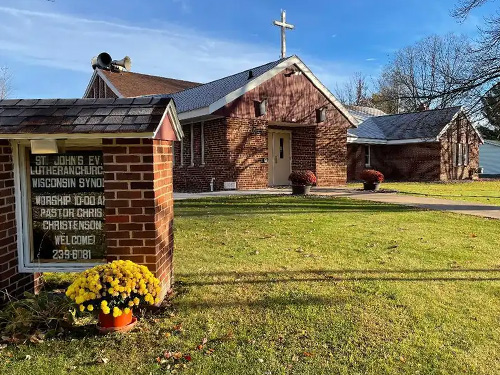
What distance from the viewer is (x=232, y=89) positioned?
15.7 m

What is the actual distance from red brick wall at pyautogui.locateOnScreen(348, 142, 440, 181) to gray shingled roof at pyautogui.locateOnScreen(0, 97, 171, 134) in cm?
2166

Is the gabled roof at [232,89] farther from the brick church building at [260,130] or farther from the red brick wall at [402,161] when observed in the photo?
the red brick wall at [402,161]

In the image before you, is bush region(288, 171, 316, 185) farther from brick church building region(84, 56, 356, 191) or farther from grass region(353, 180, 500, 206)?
grass region(353, 180, 500, 206)

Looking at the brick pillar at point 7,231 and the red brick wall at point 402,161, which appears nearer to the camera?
the brick pillar at point 7,231

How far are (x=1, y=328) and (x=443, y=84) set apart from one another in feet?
44.2

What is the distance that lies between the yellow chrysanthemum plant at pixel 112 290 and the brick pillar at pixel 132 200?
1.13ft

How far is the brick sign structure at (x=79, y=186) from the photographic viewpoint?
363 centimetres

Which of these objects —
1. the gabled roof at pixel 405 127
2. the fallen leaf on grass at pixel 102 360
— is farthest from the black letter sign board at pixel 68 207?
the gabled roof at pixel 405 127

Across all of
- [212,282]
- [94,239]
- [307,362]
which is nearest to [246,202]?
[212,282]

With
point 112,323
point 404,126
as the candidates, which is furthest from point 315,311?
point 404,126

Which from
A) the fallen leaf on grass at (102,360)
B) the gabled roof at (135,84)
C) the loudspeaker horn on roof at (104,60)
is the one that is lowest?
the fallen leaf on grass at (102,360)

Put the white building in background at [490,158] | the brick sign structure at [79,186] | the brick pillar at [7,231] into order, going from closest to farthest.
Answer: the brick sign structure at [79,186]
the brick pillar at [7,231]
the white building in background at [490,158]

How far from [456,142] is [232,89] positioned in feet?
58.7

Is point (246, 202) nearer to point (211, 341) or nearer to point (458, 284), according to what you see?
point (458, 284)
